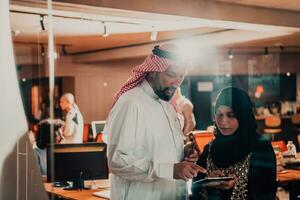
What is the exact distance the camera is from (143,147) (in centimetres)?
147

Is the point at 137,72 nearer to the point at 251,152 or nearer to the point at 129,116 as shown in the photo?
the point at 129,116

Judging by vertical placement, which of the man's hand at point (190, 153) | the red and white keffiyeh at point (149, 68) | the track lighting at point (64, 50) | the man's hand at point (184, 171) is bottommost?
the man's hand at point (184, 171)

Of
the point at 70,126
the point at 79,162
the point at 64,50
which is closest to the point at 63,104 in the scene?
the point at 70,126

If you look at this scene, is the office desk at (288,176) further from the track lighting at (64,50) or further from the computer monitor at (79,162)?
the track lighting at (64,50)

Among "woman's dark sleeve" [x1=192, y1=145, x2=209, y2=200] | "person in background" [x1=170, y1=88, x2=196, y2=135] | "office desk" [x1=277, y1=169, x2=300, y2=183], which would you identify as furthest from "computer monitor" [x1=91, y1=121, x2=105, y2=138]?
"woman's dark sleeve" [x1=192, y1=145, x2=209, y2=200]

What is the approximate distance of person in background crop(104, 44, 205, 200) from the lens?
1.44 m

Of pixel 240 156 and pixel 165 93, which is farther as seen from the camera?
pixel 240 156

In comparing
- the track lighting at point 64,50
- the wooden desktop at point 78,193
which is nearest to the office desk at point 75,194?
the wooden desktop at point 78,193

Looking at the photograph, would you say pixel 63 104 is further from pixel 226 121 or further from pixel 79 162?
pixel 226 121

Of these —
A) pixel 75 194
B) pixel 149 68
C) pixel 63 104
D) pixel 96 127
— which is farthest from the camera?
pixel 96 127

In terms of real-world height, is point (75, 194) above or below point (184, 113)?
below

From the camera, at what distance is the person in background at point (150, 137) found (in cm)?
144

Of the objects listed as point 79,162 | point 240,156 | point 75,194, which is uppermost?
point 240,156

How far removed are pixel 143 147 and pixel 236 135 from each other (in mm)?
375
